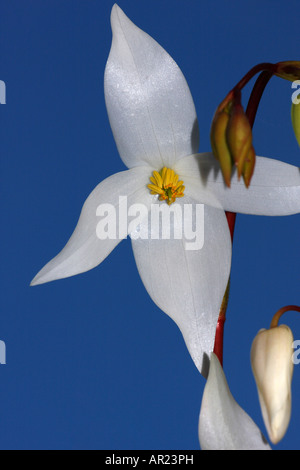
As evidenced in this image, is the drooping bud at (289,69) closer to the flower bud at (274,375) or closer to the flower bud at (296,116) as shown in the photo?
the flower bud at (296,116)

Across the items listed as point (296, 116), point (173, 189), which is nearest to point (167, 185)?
point (173, 189)

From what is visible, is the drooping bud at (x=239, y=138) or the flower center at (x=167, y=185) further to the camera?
the flower center at (x=167, y=185)

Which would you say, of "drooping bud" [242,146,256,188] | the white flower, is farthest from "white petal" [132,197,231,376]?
"drooping bud" [242,146,256,188]

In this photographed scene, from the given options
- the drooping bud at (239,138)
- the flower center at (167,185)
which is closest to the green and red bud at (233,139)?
the drooping bud at (239,138)

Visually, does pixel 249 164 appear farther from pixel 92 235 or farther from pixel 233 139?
pixel 92 235
